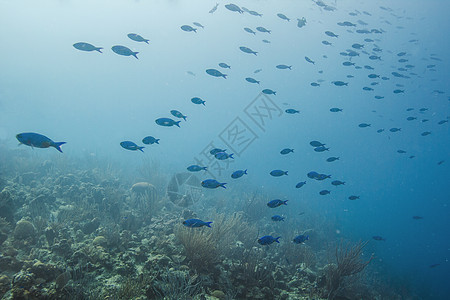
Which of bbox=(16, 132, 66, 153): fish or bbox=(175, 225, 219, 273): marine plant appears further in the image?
bbox=(175, 225, 219, 273): marine plant

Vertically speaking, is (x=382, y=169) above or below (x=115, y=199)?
below

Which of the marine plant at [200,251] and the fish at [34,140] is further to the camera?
the marine plant at [200,251]

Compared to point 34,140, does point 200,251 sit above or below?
below

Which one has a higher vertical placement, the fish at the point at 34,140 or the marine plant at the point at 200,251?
the fish at the point at 34,140

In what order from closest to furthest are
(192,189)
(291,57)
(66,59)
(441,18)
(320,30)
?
(192,189) < (441,18) < (320,30) < (291,57) < (66,59)

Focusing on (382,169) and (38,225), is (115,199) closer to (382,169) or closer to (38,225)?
(38,225)

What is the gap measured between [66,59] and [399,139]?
251 m

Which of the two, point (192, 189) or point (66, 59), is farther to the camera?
point (66, 59)

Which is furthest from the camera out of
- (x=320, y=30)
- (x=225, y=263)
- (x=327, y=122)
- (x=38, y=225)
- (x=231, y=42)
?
(x=327, y=122)

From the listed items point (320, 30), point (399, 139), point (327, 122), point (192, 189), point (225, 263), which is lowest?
point (327, 122)

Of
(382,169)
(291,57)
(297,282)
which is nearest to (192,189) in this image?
(297,282)

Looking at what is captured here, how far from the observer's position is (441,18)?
4150 cm

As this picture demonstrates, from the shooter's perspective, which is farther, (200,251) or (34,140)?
(200,251)

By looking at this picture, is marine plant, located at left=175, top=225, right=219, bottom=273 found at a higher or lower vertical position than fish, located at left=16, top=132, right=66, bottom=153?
lower
